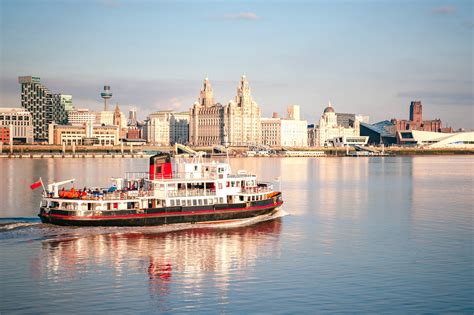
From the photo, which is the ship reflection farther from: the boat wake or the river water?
the boat wake

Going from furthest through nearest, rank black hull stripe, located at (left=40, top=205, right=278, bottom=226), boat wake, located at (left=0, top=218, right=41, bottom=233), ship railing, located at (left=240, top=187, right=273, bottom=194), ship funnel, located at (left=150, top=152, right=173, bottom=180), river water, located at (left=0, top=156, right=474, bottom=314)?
ship railing, located at (left=240, top=187, right=273, bottom=194)
ship funnel, located at (left=150, top=152, right=173, bottom=180)
black hull stripe, located at (left=40, top=205, right=278, bottom=226)
boat wake, located at (left=0, top=218, right=41, bottom=233)
river water, located at (left=0, top=156, right=474, bottom=314)

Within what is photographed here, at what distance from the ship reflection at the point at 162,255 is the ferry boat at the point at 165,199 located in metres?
1.70

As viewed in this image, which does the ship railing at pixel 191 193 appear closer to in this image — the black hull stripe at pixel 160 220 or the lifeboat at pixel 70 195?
the black hull stripe at pixel 160 220

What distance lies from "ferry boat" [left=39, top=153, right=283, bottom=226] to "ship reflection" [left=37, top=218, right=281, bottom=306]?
170cm

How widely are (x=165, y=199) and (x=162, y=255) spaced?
9.77 meters

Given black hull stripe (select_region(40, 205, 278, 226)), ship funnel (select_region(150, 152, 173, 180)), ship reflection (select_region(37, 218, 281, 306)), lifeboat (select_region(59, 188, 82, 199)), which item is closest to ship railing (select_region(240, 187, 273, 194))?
black hull stripe (select_region(40, 205, 278, 226))

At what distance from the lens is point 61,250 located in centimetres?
3859

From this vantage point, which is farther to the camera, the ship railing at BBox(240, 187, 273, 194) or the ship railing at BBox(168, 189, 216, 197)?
the ship railing at BBox(240, 187, 273, 194)

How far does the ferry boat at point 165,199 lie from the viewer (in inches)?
1775

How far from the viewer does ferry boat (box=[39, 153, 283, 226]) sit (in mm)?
45094

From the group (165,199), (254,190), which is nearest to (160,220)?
(165,199)

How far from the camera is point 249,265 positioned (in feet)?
118

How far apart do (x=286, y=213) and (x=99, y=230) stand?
57.9ft

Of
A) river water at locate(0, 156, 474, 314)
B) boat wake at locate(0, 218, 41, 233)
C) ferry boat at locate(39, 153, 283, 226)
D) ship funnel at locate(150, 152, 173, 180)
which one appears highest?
ship funnel at locate(150, 152, 173, 180)
